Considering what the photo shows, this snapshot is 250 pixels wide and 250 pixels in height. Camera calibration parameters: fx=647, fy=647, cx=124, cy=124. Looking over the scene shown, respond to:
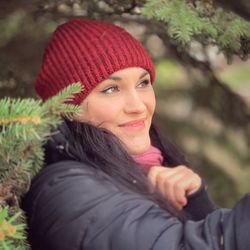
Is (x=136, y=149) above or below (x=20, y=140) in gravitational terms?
below

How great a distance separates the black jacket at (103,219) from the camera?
1142 mm

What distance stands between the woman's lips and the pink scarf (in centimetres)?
8

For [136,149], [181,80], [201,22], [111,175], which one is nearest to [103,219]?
[111,175]

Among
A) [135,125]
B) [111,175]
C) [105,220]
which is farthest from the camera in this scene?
[135,125]

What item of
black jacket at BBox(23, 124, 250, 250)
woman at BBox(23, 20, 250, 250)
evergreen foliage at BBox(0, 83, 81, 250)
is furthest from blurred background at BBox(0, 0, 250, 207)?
evergreen foliage at BBox(0, 83, 81, 250)

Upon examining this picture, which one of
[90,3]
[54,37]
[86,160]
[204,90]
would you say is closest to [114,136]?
[86,160]

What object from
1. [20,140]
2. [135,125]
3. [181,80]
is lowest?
[181,80]

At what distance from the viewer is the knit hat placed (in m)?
1.50

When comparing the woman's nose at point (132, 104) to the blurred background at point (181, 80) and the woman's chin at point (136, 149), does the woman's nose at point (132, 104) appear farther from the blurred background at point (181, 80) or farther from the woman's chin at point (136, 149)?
the blurred background at point (181, 80)

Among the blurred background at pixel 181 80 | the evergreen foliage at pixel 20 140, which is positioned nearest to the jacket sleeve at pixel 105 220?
the evergreen foliage at pixel 20 140

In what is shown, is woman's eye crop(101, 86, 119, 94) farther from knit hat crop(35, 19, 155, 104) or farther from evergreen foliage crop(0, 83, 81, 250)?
evergreen foliage crop(0, 83, 81, 250)

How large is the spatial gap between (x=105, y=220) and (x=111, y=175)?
0.57 feet

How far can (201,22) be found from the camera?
1.24m

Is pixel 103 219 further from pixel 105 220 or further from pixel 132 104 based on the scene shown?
pixel 132 104
